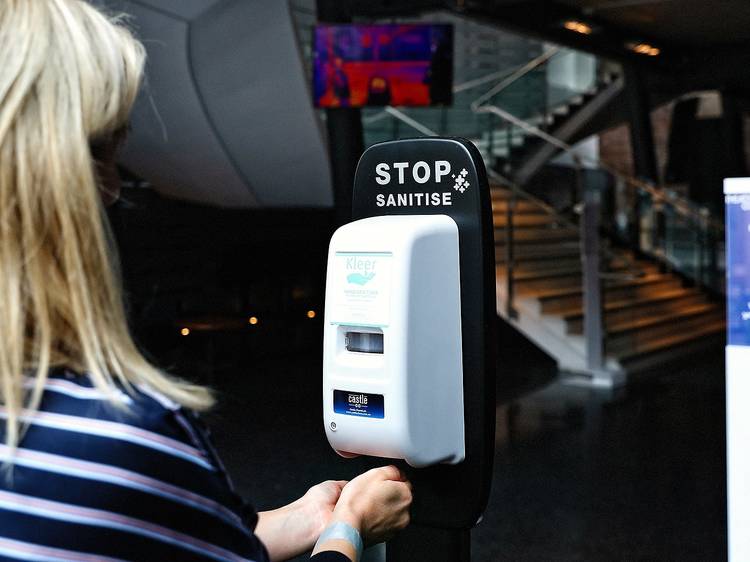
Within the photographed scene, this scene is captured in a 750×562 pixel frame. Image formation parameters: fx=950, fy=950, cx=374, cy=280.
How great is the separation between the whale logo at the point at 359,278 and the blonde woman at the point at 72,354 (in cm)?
83

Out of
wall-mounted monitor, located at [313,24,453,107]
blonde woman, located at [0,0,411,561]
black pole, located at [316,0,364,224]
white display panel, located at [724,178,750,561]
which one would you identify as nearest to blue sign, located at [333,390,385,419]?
blonde woman, located at [0,0,411,561]

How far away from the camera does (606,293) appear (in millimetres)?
8922

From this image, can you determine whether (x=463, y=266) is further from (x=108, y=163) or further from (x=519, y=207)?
(x=519, y=207)

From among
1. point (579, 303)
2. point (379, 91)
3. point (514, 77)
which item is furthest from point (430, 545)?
point (514, 77)

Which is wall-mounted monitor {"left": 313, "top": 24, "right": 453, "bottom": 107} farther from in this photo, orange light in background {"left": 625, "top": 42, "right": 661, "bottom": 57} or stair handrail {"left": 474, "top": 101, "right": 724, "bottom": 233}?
orange light in background {"left": 625, "top": 42, "right": 661, "bottom": 57}

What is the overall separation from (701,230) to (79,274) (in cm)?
1078

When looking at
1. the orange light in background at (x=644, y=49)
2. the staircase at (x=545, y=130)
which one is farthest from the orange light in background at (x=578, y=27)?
the staircase at (x=545, y=130)

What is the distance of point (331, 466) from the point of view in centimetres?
518

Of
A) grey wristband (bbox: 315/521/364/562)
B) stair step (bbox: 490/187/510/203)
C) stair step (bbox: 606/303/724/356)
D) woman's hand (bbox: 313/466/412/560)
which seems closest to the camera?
grey wristband (bbox: 315/521/364/562)

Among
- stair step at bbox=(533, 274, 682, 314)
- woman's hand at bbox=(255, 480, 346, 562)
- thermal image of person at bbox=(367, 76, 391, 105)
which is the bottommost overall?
stair step at bbox=(533, 274, 682, 314)

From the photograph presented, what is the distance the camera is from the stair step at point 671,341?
849cm

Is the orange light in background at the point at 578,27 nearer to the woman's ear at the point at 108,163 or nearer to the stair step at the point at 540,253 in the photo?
the stair step at the point at 540,253

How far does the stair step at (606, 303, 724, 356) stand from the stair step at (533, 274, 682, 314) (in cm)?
34

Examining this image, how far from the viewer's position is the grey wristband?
51.7 inches
